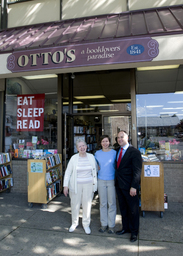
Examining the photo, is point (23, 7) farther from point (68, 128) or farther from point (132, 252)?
point (132, 252)

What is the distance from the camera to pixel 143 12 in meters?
5.57

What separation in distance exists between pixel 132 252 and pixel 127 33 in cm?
417

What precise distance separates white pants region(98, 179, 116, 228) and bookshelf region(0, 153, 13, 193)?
3296mm

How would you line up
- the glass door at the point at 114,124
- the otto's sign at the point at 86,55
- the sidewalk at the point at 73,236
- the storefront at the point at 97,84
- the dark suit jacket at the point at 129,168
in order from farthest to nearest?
the glass door at the point at 114,124, the storefront at the point at 97,84, the otto's sign at the point at 86,55, the dark suit jacket at the point at 129,168, the sidewalk at the point at 73,236

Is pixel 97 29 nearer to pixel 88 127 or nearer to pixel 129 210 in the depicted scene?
pixel 88 127

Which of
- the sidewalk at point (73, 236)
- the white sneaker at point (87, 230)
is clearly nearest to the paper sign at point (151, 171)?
the sidewalk at point (73, 236)

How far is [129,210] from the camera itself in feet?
11.2

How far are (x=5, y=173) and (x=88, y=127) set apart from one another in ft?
10.5

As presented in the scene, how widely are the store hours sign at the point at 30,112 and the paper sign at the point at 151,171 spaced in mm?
3454

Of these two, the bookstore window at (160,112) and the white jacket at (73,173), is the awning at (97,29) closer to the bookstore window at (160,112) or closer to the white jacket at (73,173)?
the bookstore window at (160,112)

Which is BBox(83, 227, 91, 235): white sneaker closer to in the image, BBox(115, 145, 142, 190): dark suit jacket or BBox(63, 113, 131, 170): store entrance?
BBox(115, 145, 142, 190): dark suit jacket

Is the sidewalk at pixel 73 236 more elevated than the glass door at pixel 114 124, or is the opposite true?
the glass door at pixel 114 124

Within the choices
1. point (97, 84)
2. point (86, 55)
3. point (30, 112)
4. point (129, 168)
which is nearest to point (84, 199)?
point (129, 168)

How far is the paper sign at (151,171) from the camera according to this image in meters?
4.24
